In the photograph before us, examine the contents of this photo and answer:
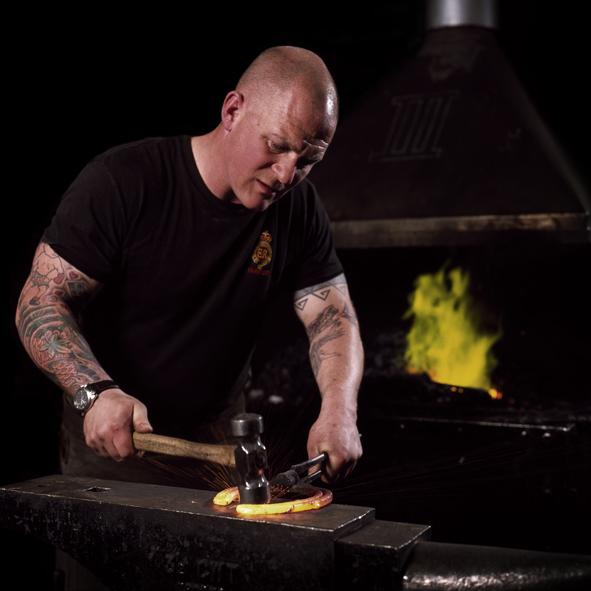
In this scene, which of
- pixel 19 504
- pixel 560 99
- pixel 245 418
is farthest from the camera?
pixel 560 99

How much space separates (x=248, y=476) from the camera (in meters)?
1.62

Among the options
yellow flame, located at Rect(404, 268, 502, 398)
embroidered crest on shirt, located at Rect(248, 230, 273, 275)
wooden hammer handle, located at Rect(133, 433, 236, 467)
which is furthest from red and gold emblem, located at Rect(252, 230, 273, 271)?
yellow flame, located at Rect(404, 268, 502, 398)

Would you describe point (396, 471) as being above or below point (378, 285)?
below

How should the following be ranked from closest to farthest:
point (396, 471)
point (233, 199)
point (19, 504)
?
point (19, 504) → point (233, 199) → point (396, 471)

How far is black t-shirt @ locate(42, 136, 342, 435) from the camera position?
7.16ft

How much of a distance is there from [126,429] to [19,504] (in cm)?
26

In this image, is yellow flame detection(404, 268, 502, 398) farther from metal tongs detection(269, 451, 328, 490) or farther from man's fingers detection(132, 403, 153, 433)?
man's fingers detection(132, 403, 153, 433)

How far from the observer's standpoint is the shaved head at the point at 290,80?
2062 mm

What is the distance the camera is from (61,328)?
206 cm

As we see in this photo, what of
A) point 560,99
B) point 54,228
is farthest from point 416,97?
point 54,228

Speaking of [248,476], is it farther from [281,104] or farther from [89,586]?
[281,104]

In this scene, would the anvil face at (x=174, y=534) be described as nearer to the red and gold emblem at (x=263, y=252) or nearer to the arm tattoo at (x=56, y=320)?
the arm tattoo at (x=56, y=320)

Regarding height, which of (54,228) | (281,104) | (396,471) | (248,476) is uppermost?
(281,104)

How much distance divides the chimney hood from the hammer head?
2.38 m
